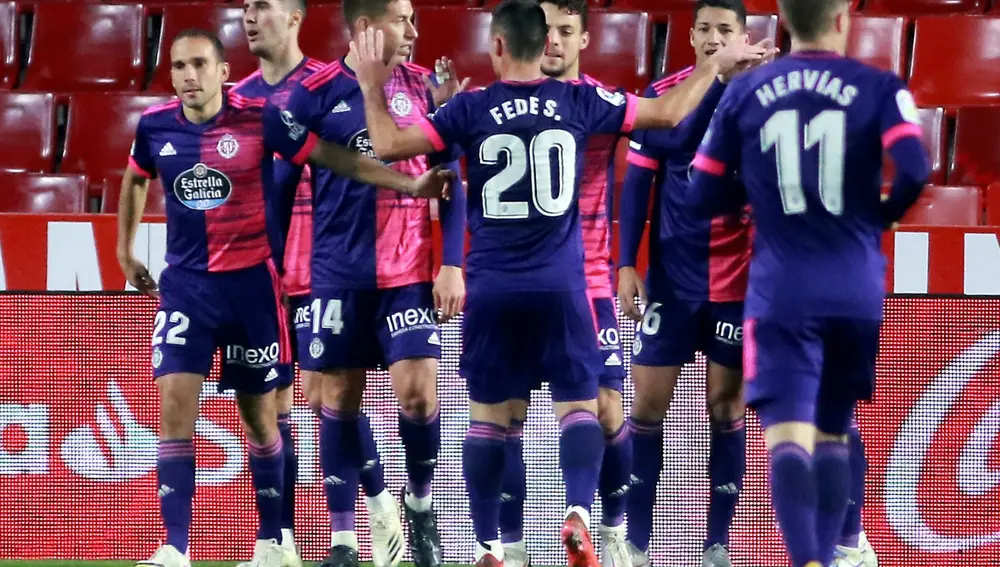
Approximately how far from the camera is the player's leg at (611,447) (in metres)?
6.00

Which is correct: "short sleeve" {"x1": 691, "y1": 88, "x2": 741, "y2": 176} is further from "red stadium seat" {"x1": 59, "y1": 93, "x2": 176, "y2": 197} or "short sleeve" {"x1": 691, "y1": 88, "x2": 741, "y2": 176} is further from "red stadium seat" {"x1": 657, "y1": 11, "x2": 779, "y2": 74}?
"red stadium seat" {"x1": 59, "y1": 93, "x2": 176, "y2": 197}

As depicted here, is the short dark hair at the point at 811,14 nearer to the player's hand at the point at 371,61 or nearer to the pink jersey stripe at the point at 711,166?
the pink jersey stripe at the point at 711,166

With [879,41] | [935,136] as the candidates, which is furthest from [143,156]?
[879,41]

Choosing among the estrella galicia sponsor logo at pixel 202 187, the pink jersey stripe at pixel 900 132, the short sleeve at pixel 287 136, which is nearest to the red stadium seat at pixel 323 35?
the short sleeve at pixel 287 136

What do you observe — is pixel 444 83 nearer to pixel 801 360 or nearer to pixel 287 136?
pixel 287 136

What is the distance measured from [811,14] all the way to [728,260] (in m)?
1.62

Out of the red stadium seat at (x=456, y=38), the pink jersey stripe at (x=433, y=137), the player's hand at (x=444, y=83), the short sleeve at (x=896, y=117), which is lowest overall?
the pink jersey stripe at (x=433, y=137)

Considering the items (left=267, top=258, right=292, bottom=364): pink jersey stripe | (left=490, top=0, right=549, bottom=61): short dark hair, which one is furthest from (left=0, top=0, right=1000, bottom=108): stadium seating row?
(left=490, top=0, right=549, bottom=61): short dark hair

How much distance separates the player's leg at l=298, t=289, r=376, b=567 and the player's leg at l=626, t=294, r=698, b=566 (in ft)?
3.35

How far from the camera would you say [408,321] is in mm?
5922

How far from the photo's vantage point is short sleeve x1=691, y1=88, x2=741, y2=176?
15.3ft

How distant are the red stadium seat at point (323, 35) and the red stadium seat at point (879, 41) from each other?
3064 mm

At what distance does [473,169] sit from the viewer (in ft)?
17.4

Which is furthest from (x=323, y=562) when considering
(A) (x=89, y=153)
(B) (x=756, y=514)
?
(A) (x=89, y=153)
